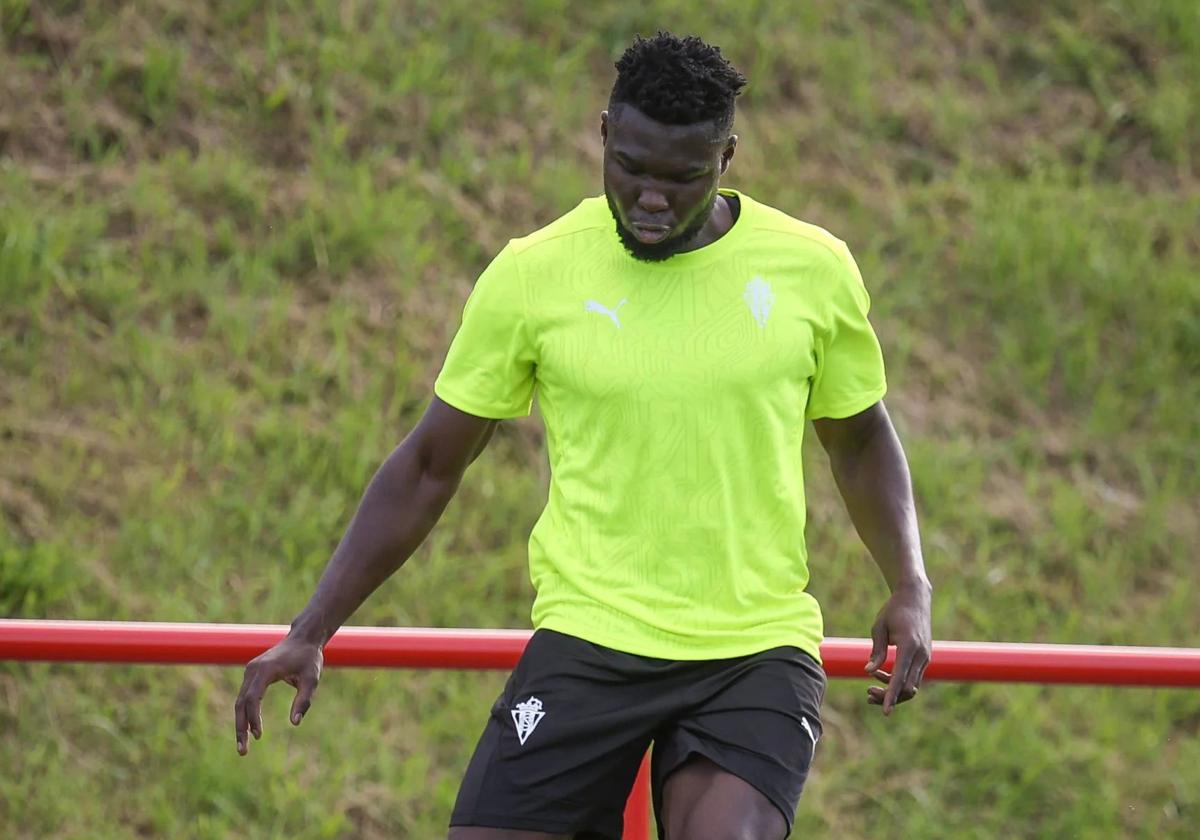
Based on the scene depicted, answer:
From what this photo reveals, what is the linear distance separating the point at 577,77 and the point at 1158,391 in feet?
8.88

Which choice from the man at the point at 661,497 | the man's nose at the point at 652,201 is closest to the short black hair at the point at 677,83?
the man at the point at 661,497

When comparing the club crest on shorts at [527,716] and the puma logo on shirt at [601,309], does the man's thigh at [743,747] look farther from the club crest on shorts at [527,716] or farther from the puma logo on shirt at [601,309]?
the puma logo on shirt at [601,309]

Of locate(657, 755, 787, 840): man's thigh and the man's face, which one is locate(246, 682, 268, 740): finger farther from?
the man's face

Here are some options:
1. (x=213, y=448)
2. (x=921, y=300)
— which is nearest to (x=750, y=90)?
(x=921, y=300)

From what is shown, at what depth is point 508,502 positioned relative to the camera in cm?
621

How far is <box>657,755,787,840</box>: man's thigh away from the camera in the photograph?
275 cm

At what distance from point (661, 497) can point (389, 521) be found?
1.65 feet

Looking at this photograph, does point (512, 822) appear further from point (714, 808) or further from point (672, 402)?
point (672, 402)

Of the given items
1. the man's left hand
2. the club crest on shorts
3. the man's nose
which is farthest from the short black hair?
the club crest on shorts

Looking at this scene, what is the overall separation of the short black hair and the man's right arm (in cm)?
60

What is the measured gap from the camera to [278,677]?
9.55 ft

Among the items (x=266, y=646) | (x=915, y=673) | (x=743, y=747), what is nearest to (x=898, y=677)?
(x=915, y=673)

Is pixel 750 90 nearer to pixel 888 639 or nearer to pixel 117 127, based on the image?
pixel 117 127

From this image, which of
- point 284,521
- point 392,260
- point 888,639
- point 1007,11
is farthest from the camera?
point 1007,11
